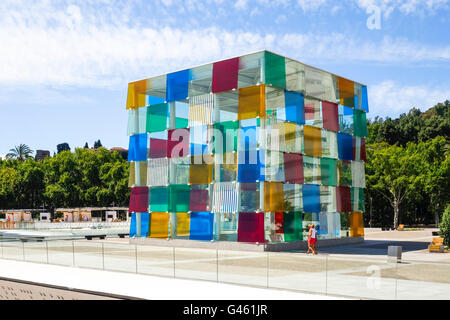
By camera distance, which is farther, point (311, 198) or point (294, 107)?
point (311, 198)

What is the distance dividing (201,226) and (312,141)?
30.5ft

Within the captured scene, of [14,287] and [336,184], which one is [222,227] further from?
[14,287]

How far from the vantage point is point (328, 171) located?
37062 mm

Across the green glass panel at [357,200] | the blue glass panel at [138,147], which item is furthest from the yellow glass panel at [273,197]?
the blue glass panel at [138,147]

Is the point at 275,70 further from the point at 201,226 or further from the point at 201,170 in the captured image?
the point at 201,226

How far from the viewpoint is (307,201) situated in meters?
34.6

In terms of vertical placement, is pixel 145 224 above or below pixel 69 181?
below

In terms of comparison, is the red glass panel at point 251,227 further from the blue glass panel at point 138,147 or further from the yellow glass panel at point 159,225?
the blue glass panel at point 138,147

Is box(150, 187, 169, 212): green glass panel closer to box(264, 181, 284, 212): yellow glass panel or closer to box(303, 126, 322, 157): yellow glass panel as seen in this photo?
box(264, 181, 284, 212): yellow glass panel

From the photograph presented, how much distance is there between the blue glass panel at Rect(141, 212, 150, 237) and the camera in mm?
38188

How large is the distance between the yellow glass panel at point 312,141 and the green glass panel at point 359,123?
5006 mm

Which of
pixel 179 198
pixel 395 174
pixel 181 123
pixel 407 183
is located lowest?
pixel 179 198

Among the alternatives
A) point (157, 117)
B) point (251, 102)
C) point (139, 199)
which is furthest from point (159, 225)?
point (251, 102)

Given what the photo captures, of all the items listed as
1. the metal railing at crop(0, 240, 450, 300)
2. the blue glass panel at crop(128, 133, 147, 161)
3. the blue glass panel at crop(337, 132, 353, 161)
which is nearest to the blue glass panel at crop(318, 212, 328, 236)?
the blue glass panel at crop(337, 132, 353, 161)
